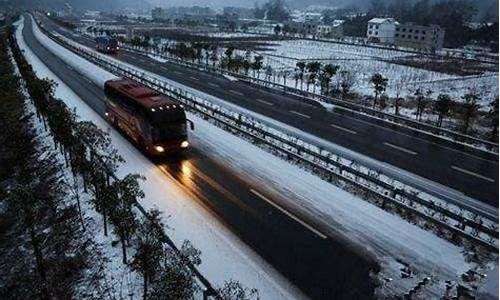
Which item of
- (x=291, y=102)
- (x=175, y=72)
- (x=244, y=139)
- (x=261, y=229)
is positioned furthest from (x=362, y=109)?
(x=175, y=72)

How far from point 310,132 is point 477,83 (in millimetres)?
46633

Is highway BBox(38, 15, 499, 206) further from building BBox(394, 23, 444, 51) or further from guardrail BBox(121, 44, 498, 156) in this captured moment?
building BBox(394, 23, 444, 51)

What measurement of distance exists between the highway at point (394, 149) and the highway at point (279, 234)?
770 cm

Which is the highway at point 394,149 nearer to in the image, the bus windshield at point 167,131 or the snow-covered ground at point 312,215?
the snow-covered ground at point 312,215

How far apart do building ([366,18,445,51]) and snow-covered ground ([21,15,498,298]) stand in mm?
112014

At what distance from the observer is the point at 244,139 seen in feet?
108

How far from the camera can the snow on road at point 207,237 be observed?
1603 cm

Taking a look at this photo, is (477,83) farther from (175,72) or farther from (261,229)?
(261,229)

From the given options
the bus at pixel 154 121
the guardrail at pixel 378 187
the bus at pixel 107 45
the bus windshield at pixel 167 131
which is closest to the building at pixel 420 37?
the bus at pixel 107 45

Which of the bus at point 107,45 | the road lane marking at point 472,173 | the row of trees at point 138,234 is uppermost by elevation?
Result: the row of trees at point 138,234

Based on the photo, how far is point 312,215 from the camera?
68.2 ft

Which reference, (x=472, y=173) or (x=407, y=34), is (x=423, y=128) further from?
(x=407, y=34)

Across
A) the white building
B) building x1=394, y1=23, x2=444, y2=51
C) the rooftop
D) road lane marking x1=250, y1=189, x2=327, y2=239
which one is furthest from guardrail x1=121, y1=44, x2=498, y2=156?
the white building

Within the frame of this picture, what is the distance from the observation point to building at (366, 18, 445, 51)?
133625 millimetres
